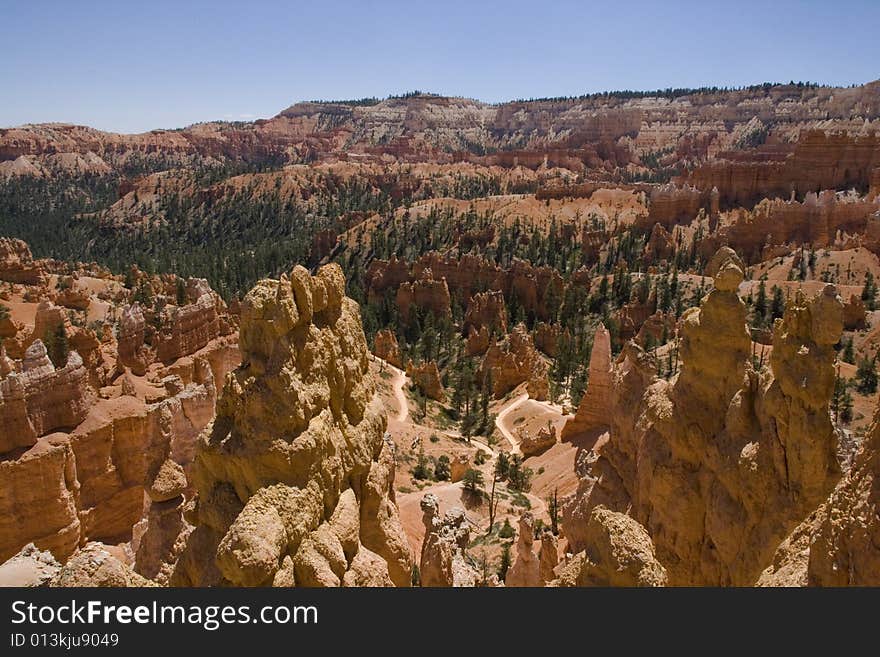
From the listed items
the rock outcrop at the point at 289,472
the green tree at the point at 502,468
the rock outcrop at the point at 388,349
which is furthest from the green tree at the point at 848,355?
the rock outcrop at the point at 289,472

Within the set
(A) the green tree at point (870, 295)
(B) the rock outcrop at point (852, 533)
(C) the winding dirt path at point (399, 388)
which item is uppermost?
(B) the rock outcrop at point (852, 533)

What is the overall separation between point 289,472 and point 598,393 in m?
24.6

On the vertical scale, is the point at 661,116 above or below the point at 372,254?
above

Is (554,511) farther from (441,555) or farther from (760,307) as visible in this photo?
(760,307)

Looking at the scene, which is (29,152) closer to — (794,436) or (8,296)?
(8,296)

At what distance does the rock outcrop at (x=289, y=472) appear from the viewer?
933 cm

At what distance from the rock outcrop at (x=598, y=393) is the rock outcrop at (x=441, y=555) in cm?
1535

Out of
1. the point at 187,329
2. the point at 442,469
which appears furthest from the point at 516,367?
the point at 187,329

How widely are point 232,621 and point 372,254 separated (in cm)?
9301

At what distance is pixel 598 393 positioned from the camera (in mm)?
32688

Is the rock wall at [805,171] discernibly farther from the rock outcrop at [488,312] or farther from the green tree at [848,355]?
the green tree at [848,355]

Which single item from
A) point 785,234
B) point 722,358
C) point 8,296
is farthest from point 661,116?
point 722,358

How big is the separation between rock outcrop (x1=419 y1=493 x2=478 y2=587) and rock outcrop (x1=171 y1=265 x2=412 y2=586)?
99 centimetres

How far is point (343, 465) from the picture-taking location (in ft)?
38.8
